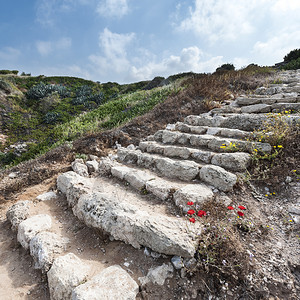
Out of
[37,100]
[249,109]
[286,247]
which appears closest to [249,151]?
[286,247]

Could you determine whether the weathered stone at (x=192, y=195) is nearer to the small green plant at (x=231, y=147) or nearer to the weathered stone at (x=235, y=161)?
→ the weathered stone at (x=235, y=161)

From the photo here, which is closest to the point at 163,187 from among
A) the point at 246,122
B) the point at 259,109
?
the point at 246,122

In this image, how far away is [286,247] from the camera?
6.52 ft

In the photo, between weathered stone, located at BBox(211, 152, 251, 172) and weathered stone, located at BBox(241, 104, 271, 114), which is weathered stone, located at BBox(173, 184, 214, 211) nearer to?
weathered stone, located at BBox(211, 152, 251, 172)

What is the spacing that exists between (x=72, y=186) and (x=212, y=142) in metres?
3.28

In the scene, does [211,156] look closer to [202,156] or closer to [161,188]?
[202,156]

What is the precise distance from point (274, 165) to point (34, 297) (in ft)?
13.3

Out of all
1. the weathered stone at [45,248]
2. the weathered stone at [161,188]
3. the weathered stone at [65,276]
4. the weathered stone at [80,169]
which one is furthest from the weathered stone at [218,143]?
the weathered stone at [45,248]

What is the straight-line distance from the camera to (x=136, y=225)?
218 cm

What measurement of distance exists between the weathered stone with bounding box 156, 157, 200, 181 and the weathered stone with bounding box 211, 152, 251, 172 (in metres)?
0.50

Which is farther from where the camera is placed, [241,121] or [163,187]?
[241,121]

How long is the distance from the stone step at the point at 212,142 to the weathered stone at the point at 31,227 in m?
3.45

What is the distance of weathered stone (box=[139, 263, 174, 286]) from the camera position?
5.88 feet

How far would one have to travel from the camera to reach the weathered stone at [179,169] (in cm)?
325
